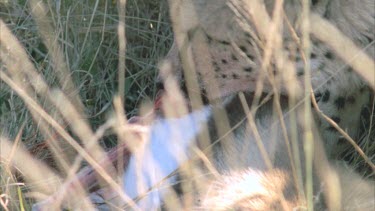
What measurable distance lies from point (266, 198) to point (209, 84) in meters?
0.39

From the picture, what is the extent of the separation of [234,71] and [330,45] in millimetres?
230

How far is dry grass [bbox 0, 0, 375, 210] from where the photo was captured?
5.89ft

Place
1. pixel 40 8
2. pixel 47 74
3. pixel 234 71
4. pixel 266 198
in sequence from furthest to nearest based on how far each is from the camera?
pixel 40 8, pixel 47 74, pixel 234 71, pixel 266 198

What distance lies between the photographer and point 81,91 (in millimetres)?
2365

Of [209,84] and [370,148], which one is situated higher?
[209,84]

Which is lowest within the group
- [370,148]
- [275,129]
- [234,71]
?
[370,148]

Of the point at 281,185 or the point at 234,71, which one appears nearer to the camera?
the point at 281,185

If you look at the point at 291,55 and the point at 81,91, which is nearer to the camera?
the point at 291,55

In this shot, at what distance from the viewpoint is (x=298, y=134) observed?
182cm

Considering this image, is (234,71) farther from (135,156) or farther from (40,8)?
Answer: (40,8)

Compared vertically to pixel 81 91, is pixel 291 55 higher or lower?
higher

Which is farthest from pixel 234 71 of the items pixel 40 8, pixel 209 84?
pixel 40 8

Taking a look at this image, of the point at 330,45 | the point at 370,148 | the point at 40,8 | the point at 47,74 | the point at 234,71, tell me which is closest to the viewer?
the point at 330,45

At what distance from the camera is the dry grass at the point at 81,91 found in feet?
5.89
